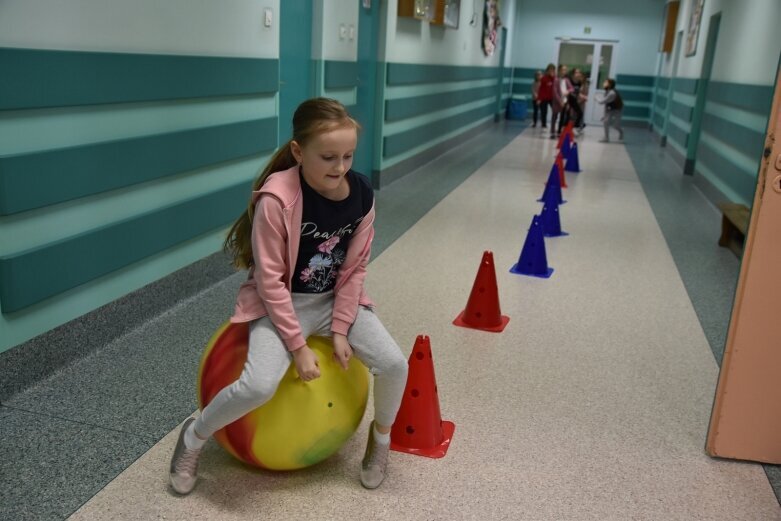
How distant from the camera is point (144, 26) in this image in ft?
10.3

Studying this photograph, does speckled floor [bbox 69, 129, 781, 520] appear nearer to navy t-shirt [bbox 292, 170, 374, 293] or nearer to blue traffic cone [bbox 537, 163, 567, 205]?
navy t-shirt [bbox 292, 170, 374, 293]

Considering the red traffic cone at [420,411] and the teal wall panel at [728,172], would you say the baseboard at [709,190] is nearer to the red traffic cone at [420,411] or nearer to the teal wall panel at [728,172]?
the teal wall panel at [728,172]

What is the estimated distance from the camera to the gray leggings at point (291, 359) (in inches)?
76.5

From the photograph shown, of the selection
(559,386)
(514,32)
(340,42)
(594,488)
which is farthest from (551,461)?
(514,32)

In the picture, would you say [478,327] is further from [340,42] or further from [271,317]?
[340,42]

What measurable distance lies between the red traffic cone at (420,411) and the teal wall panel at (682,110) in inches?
341

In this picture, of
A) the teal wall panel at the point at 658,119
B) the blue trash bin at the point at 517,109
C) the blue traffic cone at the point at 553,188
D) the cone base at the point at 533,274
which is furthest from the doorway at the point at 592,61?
the cone base at the point at 533,274

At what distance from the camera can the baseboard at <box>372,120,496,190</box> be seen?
290 inches

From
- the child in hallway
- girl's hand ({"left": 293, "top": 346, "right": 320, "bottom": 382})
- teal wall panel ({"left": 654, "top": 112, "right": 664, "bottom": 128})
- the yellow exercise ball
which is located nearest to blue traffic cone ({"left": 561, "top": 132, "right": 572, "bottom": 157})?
the child in hallway

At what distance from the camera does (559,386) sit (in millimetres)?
3006

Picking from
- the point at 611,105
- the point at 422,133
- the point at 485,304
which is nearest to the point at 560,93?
the point at 611,105

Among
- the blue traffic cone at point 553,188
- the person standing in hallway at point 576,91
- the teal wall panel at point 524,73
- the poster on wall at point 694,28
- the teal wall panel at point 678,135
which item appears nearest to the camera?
the blue traffic cone at point 553,188

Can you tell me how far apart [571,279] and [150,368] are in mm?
2745

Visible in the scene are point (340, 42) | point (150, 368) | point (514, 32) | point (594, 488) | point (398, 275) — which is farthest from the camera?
point (514, 32)
